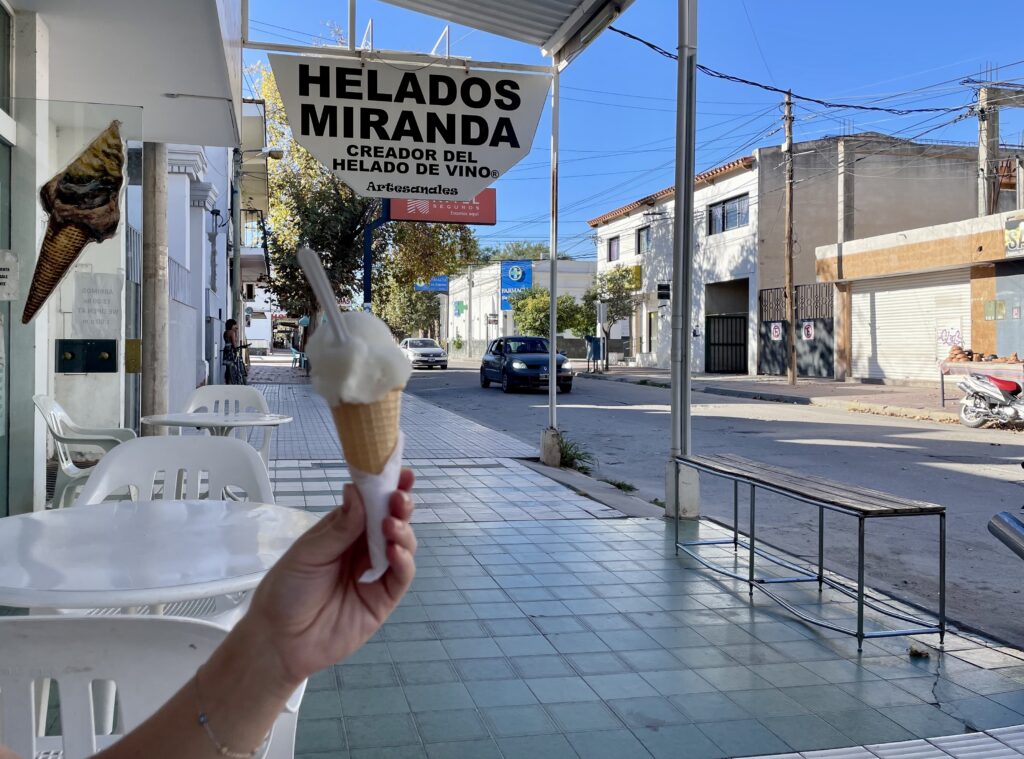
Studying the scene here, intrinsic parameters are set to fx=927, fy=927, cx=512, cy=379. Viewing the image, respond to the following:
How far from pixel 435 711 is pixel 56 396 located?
3.71 metres

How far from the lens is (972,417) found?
50.8 feet

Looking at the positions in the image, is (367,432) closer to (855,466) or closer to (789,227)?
(855,466)

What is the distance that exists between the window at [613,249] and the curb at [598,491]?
34.3 m

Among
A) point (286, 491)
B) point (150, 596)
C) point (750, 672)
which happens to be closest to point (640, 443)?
point (286, 491)

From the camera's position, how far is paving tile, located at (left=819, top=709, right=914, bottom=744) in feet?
10.8

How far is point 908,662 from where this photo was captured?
4133mm

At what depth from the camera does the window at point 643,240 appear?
130 ft

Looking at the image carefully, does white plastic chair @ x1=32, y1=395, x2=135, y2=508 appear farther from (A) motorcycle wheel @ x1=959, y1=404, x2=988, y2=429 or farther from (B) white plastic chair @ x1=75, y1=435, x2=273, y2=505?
(A) motorcycle wheel @ x1=959, y1=404, x2=988, y2=429

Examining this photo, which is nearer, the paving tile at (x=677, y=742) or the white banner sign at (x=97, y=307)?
the paving tile at (x=677, y=742)

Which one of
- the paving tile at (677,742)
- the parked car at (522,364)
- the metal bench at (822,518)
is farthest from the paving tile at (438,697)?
the parked car at (522,364)

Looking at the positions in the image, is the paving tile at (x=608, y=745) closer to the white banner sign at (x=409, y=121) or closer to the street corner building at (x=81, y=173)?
the street corner building at (x=81, y=173)

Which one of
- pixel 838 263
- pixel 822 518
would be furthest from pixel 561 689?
pixel 838 263

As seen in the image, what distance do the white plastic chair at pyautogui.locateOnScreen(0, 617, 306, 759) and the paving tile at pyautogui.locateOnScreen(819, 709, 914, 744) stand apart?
8.42 ft

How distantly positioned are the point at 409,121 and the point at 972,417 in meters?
12.2
